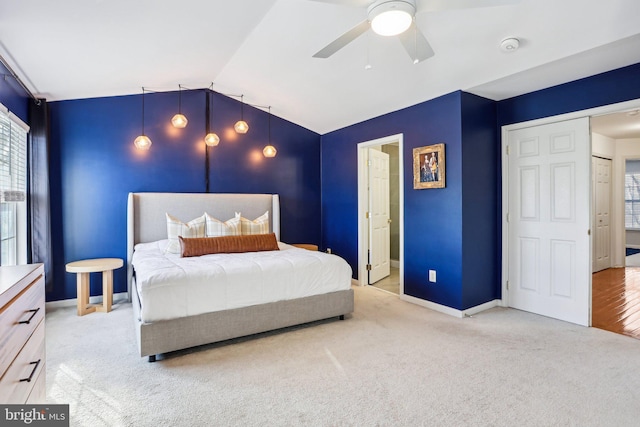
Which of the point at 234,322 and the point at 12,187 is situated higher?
the point at 12,187

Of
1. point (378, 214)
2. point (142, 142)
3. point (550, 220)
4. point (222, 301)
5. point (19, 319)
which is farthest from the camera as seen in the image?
point (378, 214)

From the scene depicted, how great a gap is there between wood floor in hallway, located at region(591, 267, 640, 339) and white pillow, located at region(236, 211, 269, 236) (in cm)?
393

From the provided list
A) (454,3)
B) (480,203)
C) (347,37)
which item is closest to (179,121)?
(347,37)

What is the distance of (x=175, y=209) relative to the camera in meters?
4.66

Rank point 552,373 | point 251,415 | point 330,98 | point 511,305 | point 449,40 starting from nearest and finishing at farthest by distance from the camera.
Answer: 1. point 251,415
2. point 552,373
3. point 449,40
4. point 511,305
5. point 330,98

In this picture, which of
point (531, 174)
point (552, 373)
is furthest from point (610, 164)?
point (552, 373)

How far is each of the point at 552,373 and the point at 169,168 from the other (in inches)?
188

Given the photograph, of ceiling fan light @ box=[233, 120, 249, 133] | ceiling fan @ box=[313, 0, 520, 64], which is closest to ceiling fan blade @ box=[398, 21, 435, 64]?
ceiling fan @ box=[313, 0, 520, 64]

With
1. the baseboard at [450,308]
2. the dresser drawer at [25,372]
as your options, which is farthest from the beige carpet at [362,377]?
the dresser drawer at [25,372]

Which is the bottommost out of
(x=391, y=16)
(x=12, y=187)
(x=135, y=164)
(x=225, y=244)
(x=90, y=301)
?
(x=90, y=301)

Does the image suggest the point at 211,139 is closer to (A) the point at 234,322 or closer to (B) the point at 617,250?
(A) the point at 234,322

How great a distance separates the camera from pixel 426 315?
381 centimetres

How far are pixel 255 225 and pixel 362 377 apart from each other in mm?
2788

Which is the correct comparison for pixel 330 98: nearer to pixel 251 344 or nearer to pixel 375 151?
pixel 375 151
